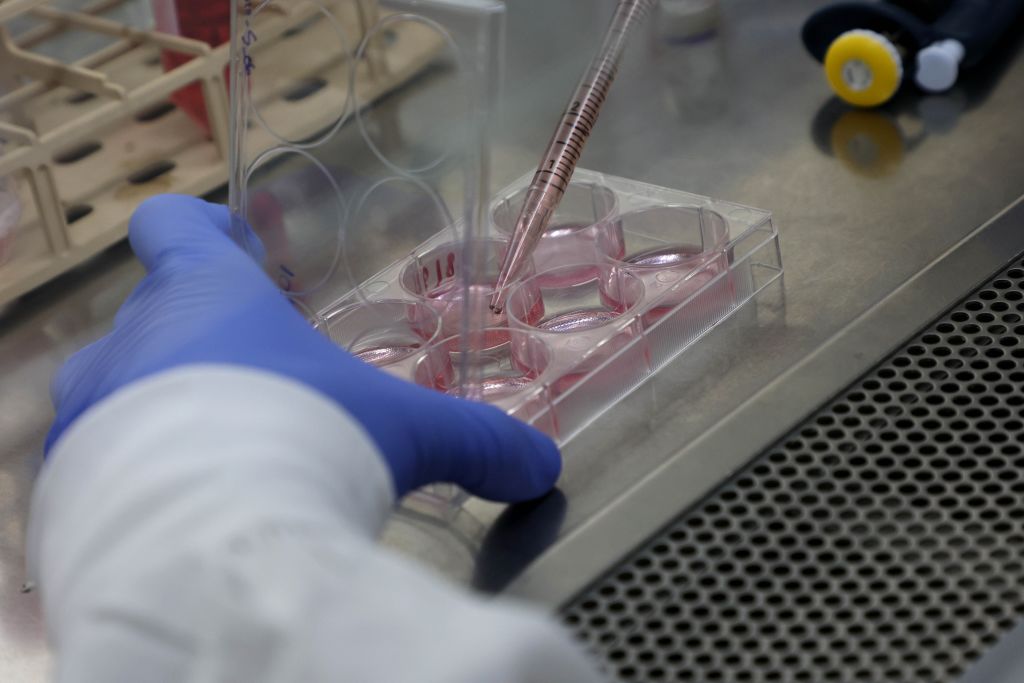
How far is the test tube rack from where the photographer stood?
1.11m

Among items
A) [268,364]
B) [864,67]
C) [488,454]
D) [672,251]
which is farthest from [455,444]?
[864,67]

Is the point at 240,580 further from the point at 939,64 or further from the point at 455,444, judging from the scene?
the point at 939,64

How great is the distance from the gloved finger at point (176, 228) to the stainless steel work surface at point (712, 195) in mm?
225

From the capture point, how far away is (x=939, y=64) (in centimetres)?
128

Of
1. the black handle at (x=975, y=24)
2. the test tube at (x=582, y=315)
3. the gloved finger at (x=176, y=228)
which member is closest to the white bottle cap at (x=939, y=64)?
the black handle at (x=975, y=24)

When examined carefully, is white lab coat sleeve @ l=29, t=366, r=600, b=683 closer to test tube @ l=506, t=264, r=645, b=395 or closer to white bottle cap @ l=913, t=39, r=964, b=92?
test tube @ l=506, t=264, r=645, b=395

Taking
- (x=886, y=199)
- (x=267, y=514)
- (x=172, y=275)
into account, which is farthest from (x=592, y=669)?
(x=886, y=199)

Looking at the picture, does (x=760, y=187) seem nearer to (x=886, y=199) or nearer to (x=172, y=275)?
(x=886, y=199)

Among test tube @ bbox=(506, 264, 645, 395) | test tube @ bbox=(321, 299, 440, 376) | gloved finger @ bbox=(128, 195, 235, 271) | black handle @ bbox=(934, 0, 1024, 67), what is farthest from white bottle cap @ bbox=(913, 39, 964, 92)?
gloved finger @ bbox=(128, 195, 235, 271)

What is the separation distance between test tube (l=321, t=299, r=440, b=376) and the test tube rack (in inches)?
5.7

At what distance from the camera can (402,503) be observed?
0.84 meters

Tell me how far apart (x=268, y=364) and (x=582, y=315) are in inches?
14.2

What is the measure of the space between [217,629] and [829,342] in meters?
0.54

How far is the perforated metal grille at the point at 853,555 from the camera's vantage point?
0.68 meters
